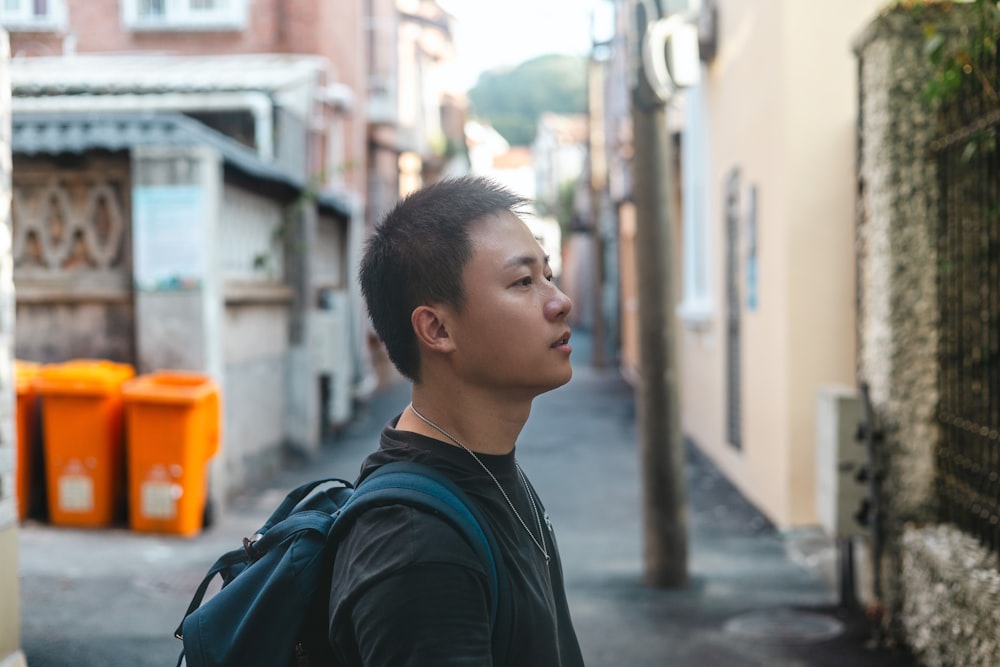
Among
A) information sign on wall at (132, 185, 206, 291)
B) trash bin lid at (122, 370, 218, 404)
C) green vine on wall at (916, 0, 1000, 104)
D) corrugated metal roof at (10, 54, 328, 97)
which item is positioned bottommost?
trash bin lid at (122, 370, 218, 404)

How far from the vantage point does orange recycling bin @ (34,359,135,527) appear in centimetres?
780

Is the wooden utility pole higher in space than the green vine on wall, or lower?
lower

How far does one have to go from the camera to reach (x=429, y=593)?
1525 millimetres

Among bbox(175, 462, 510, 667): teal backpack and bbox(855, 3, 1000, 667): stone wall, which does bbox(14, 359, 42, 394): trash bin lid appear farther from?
bbox(175, 462, 510, 667): teal backpack

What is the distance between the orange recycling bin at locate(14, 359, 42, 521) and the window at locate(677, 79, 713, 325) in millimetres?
6520

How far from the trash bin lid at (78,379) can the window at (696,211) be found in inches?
241

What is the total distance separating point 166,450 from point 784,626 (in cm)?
420

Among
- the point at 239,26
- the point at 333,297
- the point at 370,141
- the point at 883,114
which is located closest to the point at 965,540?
the point at 883,114

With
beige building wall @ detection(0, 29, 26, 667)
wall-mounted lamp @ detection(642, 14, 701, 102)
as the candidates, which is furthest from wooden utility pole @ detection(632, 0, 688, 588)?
beige building wall @ detection(0, 29, 26, 667)

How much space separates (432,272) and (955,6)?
4.38 metres

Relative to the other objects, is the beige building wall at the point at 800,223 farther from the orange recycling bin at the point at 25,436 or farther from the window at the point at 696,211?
the orange recycling bin at the point at 25,436

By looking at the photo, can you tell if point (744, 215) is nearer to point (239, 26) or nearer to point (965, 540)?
point (965, 540)

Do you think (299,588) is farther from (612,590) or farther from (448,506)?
(612,590)

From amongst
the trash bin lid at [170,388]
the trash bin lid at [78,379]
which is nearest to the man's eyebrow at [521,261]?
the trash bin lid at [170,388]
